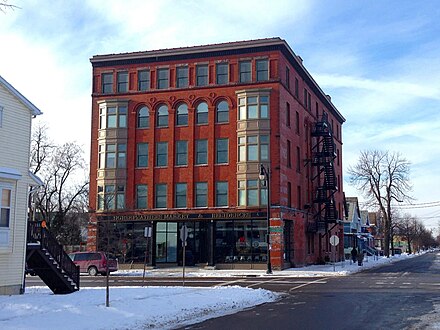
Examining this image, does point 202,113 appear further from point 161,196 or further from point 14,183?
point 14,183

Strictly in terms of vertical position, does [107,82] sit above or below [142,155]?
above

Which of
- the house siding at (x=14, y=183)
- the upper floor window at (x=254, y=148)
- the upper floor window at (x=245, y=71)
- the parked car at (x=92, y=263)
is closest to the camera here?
the house siding at (x=14, y=183)

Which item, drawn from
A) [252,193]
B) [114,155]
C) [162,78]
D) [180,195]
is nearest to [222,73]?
[162,78]

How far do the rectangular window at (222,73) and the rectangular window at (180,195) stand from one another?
8.79 m

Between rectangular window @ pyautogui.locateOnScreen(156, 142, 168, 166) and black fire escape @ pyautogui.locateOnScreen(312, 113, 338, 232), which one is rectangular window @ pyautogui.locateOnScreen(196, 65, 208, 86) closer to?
rectangular window @ pyautogui.locateOnScreen(156, 142, 168, 166)

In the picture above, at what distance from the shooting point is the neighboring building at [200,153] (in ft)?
144

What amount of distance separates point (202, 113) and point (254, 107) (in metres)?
4.58

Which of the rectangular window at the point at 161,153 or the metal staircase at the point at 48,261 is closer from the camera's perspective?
the metal staircase at the point at 48,261

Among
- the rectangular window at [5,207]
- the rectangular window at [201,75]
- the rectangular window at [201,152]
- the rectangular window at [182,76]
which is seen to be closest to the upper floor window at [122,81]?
the rectangular window at [182,76]

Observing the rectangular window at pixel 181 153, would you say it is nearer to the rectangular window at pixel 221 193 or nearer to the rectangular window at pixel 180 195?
the rectangular window at pixel 180 195

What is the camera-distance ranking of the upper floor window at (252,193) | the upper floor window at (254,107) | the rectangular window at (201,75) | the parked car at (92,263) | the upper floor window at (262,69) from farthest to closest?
1. the rectangular window at (201,75)
2. the upper floor window at (262,69)
3. the upper floor window at (254,107)
4. the upper floor window at (252,193)
5. the parked car at (92,263)

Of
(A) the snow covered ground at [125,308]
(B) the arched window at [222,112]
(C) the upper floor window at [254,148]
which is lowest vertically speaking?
(A) the snow covered ground at [125,308]

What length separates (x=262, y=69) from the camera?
44.8 m

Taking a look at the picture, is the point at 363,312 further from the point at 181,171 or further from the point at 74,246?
the point at 74,246
